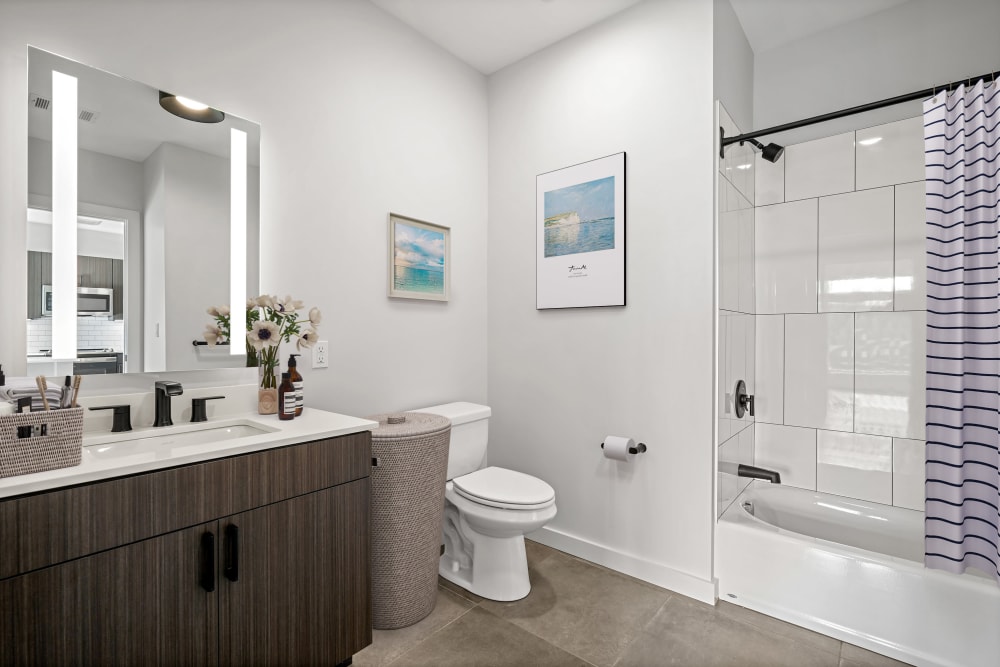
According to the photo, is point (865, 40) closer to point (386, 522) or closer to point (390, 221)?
point (390, 221)

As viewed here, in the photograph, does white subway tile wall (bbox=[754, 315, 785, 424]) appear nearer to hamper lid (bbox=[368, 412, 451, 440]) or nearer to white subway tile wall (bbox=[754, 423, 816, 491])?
white subway tile wall (bbox=[754, 423, 816, 491])

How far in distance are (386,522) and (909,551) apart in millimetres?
2169

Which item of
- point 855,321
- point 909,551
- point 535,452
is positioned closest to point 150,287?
point 535,452

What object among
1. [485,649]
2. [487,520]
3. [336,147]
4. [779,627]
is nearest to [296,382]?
[487,520]


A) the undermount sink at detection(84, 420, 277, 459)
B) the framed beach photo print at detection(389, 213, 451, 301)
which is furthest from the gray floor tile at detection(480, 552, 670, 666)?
the framed beach photo print at detection(389, 213, 451, 301)

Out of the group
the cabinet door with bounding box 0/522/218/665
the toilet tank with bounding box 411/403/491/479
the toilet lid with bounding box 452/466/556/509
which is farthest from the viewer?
the toilet tank with bounding box 411/403/491/479

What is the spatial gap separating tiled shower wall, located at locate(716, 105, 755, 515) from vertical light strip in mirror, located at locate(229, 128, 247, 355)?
1897 millimetres

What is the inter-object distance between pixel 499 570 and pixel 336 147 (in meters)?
1.95

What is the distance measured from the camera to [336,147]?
6.75 ft

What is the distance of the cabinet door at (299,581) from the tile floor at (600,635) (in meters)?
0.25

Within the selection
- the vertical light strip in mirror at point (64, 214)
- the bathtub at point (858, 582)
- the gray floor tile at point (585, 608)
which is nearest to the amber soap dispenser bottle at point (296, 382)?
the vertical light strip in mirror at point (64, 214)

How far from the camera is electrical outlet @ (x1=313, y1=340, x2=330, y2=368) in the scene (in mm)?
1977

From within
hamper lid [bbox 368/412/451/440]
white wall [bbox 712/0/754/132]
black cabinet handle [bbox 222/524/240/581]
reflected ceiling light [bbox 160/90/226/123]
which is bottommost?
black cabinet handle [bbox 222/524/240/581]

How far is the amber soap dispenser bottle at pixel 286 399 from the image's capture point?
1.66 metres
